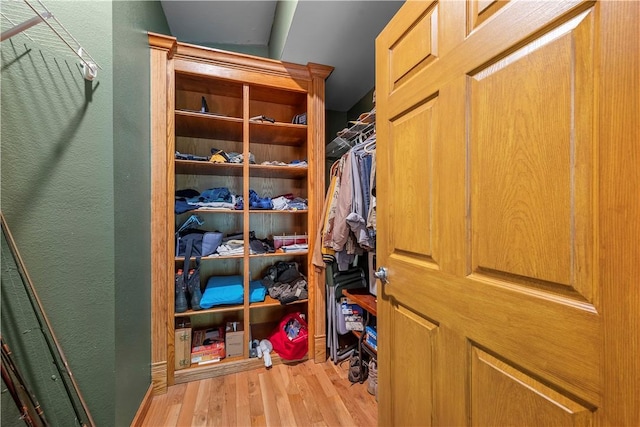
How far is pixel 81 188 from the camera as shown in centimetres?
101

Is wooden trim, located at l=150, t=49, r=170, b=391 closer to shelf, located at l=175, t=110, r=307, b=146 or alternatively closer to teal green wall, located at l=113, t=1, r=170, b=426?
teal green wall, located at l=113, t=1, r=170, b=426

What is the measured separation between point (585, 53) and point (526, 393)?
2.47ft

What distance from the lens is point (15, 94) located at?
85cm

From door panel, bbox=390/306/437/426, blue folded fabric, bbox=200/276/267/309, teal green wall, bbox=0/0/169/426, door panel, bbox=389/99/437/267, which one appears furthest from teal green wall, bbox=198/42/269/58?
door panel, bbox=390/306/437/426

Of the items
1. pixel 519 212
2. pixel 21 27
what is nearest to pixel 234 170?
pixel 21 27

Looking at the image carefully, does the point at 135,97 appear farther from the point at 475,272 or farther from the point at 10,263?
the point at 475,272

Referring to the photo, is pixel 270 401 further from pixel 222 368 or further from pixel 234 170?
pixel 234 170

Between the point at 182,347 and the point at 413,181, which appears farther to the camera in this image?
the point at 182,347

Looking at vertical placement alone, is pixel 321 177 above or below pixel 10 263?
above

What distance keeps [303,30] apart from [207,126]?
1.04 m

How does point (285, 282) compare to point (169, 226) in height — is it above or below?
below

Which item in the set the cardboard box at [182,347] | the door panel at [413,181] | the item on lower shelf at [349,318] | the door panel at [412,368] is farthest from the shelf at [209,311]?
the door panel at [413,181]

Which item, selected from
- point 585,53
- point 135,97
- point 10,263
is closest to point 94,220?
point 10,263

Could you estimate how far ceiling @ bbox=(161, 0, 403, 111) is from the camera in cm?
136
